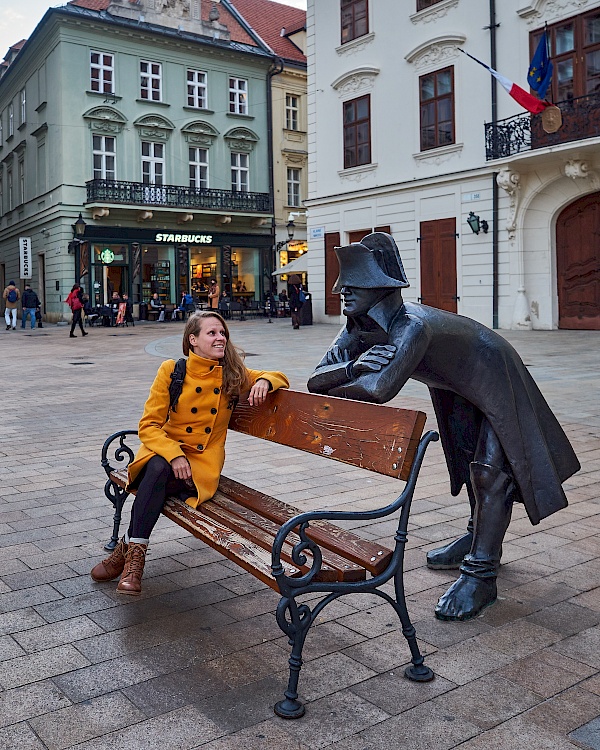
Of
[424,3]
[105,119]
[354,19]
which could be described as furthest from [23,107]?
[424,3]

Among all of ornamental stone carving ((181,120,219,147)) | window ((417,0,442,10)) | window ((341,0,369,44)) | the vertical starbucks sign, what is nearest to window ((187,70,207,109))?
ornamental stone carving ((181,120,219,147))

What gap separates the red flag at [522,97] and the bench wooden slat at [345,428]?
1690cm

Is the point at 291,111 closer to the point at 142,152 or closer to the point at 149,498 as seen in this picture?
the point at 142,152

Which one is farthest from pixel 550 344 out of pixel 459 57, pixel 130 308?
pixel 130 308

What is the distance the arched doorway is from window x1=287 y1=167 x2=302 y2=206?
2165 cm

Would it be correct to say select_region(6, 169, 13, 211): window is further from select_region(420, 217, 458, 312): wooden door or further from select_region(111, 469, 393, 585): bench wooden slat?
select_region(111, 469, 393, 585): bench wooden slat

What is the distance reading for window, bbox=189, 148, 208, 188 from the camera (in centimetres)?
3856

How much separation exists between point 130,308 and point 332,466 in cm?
2901

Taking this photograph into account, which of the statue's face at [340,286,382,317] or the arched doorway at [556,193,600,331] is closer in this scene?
the statue's face at [340,286,382,317]

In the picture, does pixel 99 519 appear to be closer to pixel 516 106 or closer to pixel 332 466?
pixel 332 466

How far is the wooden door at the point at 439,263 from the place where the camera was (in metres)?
23.8

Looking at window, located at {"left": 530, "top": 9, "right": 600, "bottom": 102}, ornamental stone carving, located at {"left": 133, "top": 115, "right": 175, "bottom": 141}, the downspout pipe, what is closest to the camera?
window, located at {"left": 530, "top": 9, "right": 600, "bottom": 102}

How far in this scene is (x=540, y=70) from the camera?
19.5 meters

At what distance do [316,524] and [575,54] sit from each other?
66.3ft
